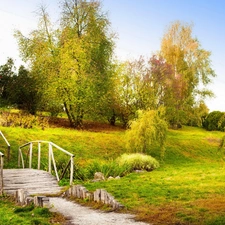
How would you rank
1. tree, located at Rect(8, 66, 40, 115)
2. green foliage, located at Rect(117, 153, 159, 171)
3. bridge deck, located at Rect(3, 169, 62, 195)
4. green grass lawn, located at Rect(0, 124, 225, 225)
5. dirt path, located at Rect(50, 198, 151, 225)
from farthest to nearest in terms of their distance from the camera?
tree, located at Rect(8, 66, 40, 115), green foliage, located at Rect(117, 153, 159, 171), bridge deck, located at Rect(3, 169, 62, 195), green grass lawn, located at Rect(0, 124, 225, 225), dirt path, located at Rect(50, 198, 151, 225)

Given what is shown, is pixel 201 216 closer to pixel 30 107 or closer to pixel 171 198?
pixel 171 198

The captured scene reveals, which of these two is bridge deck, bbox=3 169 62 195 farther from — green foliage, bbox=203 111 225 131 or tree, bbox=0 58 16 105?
green foliage, bbox=203 111 225 131

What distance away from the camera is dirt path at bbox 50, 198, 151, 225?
8313mm

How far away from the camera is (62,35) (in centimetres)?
3200

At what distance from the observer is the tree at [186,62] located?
4353cm

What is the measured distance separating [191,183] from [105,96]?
19.6 meters

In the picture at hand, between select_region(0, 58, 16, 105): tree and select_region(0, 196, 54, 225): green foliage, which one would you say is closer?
select_region(0, 196, 54, 225): green foliage

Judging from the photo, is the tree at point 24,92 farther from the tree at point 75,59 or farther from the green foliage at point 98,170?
the green foliage at point 98,170

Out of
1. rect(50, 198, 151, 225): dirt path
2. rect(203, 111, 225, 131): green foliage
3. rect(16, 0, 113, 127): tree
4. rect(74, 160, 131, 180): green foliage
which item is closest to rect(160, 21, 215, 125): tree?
rect(203, 111, 225, 131): green foliage

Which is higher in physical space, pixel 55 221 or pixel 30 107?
pixel 30 107

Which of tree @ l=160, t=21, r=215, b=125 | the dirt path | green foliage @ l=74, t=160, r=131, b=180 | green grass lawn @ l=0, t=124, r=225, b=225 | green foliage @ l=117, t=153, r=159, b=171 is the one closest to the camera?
the dirt path

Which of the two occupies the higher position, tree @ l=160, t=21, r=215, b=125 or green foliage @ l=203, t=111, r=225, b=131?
tree @ l=160, t=21, r=215, b=125

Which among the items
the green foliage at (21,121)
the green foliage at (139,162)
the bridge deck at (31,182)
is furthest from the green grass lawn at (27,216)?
the green foliage at (21,121)

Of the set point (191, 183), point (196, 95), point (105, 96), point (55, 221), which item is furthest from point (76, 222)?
point (196, 95)
